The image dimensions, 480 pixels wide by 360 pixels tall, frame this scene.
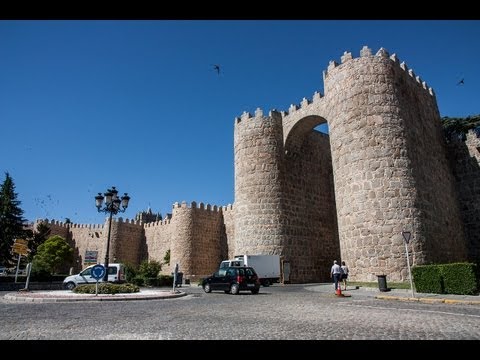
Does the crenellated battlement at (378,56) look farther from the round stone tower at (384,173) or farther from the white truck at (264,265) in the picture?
the white truck at (264,265)

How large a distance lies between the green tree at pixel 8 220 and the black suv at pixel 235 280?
3247 cm

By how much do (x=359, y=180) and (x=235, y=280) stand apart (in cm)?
903

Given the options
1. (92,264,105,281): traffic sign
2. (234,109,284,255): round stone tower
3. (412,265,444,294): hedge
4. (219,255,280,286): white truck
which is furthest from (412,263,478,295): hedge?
(234,109,284,255): round stone tower

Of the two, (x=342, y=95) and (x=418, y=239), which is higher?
(x=342, y=95)

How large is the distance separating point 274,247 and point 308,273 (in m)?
3.84

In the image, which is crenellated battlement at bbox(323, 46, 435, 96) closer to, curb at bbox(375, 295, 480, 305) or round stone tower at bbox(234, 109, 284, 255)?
round stone tower at bbox(234, 109, 284, 255)

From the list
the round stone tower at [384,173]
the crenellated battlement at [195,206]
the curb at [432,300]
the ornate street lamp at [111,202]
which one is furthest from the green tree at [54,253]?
the curb at [432,300]

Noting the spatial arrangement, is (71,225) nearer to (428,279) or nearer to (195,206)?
(195,206)

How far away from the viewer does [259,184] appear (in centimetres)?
2897

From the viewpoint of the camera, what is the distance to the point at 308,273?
29016mm

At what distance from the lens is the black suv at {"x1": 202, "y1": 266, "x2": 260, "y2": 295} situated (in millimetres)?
17875

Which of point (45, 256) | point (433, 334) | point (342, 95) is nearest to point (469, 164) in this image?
point (342, 95)

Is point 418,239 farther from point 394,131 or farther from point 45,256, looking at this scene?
point 45,256
